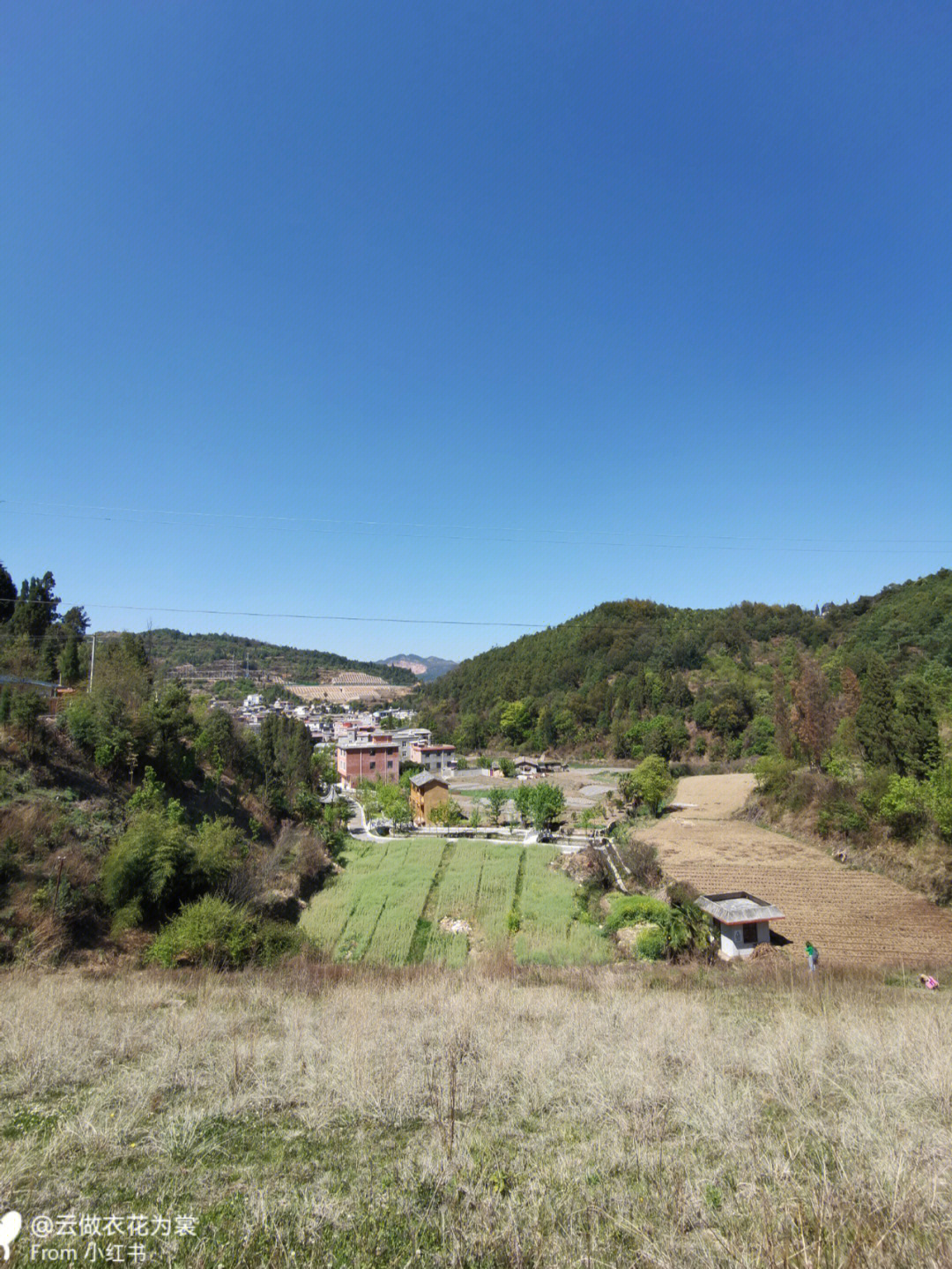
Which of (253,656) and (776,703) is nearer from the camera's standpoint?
(776,703)

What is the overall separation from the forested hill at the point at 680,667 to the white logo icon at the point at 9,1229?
35133mm

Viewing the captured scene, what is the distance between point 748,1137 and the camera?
381 cm

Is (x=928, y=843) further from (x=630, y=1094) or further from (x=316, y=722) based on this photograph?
(x=316, y=722)

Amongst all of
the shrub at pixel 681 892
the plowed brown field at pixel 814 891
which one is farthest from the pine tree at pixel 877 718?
the shrub at pixel 681 892

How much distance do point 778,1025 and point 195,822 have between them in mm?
17719

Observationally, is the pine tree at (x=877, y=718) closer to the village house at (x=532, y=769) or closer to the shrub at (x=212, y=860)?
the shrub at (x=212, y=860)

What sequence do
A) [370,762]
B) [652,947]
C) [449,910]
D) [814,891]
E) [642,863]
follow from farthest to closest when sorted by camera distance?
[370,762] → [642,863] → [814,891] → [449,910] → [652,947]

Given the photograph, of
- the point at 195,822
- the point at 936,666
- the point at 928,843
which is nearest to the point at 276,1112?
the point at 195,822

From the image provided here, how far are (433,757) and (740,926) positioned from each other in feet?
137

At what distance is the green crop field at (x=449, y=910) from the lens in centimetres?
1337

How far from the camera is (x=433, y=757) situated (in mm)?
53219

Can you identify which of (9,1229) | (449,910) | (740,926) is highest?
(9,1229)

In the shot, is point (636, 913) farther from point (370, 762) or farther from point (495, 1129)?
point (370, 762)

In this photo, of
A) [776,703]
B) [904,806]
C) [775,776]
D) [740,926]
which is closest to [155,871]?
[740,926]
